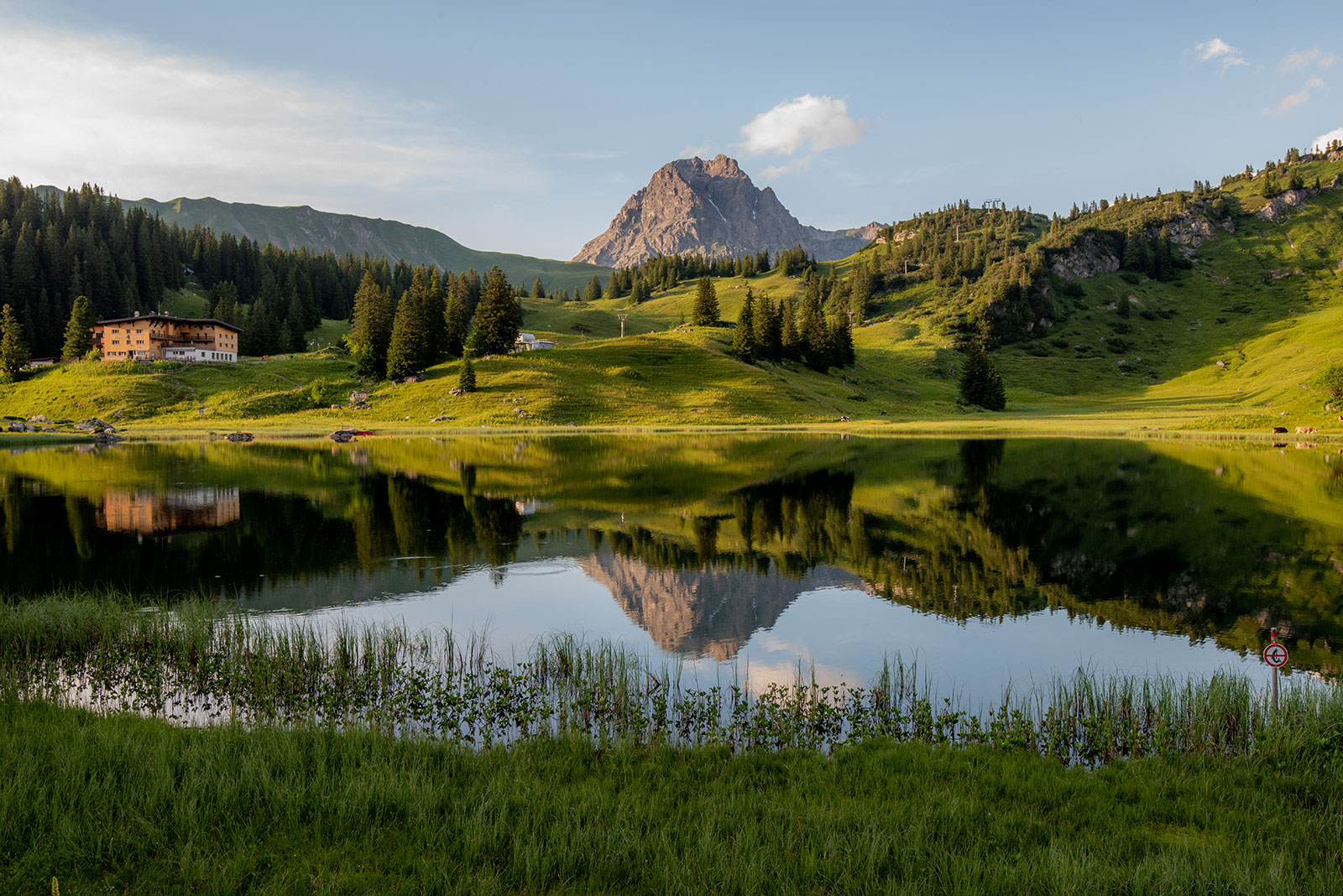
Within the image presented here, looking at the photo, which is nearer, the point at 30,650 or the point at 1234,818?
the point at 1234,818

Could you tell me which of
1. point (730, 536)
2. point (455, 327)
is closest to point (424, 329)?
point (455, 327)

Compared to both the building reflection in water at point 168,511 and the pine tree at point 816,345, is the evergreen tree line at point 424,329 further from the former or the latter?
the building reflection in water at point 168,511

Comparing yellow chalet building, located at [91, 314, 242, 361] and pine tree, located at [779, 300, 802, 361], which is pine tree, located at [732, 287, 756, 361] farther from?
yellow chalet building, located at [91, 314, 242, 361]

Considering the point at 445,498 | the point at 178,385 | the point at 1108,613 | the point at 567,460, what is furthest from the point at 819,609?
the point at 178,385

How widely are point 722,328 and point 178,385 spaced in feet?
352

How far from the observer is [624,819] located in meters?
7.87

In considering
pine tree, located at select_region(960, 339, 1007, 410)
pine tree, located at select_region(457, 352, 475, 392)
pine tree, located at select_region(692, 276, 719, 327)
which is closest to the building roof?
pine tree, located at select_region(457, 352, 475, 392)

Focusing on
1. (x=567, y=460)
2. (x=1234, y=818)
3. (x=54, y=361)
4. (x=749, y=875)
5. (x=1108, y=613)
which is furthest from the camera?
(x=54, y=361)

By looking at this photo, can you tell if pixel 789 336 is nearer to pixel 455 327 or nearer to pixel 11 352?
pixel 455 327

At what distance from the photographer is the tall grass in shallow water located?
1127 cm

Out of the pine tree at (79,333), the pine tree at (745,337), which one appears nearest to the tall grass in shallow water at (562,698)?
the pine tree at (745,337)

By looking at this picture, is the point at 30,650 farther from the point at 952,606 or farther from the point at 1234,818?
the point at 952,606

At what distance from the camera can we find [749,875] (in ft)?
22.2

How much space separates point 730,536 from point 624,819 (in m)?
23.3
